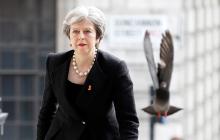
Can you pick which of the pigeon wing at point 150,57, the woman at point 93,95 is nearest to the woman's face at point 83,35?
the woman at point 93,95

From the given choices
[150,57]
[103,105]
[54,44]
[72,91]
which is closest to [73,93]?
[72,91]

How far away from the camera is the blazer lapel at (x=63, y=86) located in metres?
4.30

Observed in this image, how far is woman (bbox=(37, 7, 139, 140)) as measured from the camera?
4.29m

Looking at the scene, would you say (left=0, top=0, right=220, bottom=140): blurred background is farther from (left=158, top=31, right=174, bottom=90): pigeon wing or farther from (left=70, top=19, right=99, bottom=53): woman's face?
(left=70, top=19, right=99, bottom=53): woman's face

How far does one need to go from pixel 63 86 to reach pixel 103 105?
0.23 m

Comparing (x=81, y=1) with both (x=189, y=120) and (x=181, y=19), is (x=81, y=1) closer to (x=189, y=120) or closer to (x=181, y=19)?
(x=181, y=19)

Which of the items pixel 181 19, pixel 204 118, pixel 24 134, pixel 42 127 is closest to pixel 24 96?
pixel 24 134

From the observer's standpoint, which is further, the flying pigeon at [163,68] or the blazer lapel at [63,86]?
the flying pigeon at [163,68]

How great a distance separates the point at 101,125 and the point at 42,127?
367mm

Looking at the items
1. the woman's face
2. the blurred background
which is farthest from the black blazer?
the blurred background

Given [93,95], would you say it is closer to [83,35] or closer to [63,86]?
[63,86]

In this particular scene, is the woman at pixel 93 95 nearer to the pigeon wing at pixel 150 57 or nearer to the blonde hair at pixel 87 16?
the blonde hair at pixel 87 16

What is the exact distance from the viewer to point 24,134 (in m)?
13.4

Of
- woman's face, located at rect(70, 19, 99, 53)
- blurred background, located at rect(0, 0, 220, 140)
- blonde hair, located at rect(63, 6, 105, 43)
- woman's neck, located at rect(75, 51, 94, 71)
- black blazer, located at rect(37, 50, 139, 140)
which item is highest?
blonde hair, located at rect(63, 6, 105, 43)
